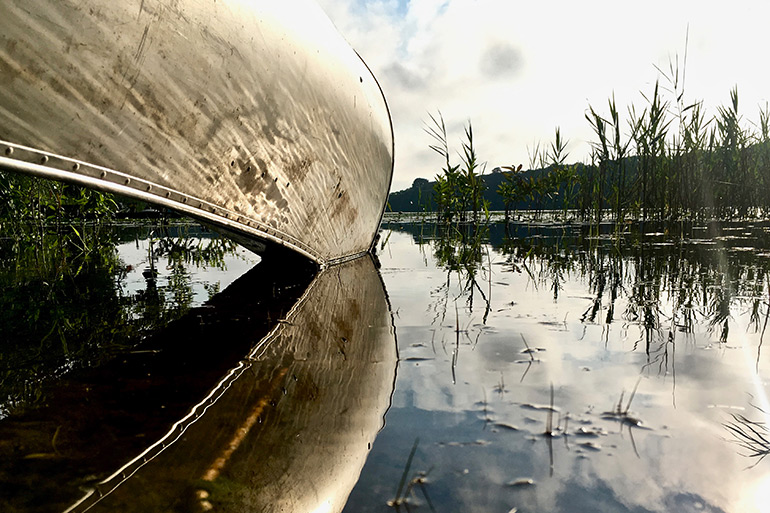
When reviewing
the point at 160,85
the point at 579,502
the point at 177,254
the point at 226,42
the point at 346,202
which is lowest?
the point at 579,502

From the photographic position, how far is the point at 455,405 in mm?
1343

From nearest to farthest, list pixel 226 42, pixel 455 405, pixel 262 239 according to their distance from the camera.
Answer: pixel 455 405, pixel 226 42, pixel 262 239

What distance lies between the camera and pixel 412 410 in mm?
1319

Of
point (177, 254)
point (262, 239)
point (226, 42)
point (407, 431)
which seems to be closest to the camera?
point (407, 431)

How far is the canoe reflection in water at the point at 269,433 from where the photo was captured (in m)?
0.97

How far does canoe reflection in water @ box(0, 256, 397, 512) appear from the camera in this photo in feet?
3.17

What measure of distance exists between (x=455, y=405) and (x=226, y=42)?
1.90 m

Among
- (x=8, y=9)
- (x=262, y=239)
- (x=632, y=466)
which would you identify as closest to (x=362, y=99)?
(x=262, y=239)

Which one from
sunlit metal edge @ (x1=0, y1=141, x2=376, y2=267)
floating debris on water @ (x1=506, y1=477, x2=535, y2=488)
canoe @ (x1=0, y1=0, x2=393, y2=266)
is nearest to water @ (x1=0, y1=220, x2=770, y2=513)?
floating debris on water @ (x1=506, y1=477, x2=535, y2=488)

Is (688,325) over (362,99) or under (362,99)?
under

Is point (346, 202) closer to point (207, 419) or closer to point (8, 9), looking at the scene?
point (8, 9)

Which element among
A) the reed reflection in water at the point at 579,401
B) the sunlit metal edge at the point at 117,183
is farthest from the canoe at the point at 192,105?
the reed reflection in water at the point at 579,401

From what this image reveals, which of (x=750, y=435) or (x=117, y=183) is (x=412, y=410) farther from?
(x=117, y=183)

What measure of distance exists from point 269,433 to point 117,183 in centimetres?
129
